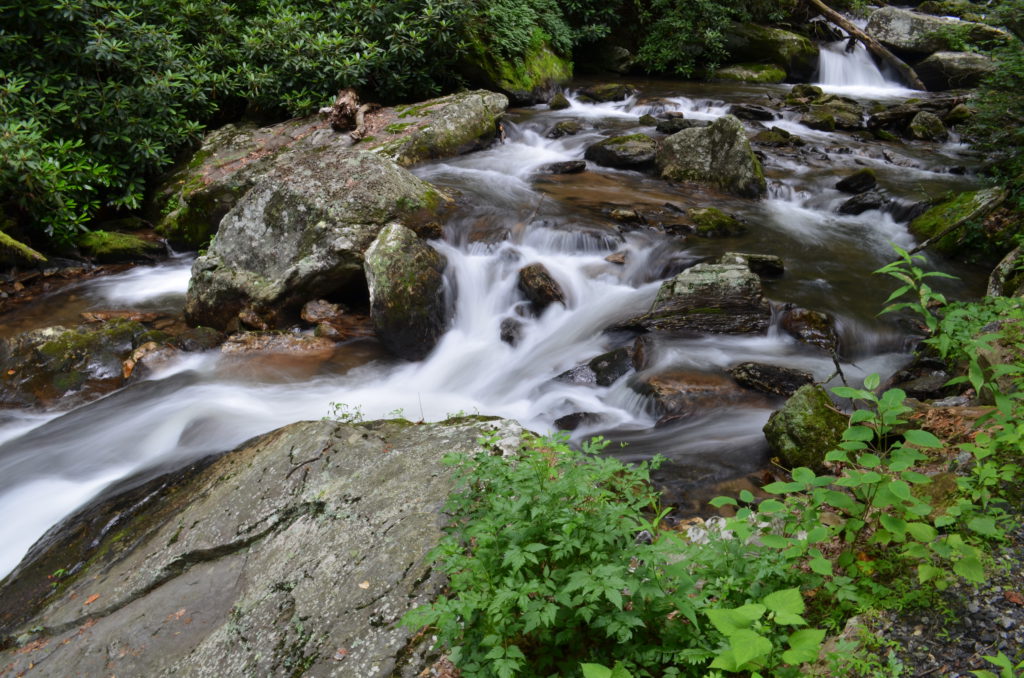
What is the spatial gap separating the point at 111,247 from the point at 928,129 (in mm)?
15220

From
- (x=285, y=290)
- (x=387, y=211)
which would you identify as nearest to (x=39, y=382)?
(x=285, y=290)

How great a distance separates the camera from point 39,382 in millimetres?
6352

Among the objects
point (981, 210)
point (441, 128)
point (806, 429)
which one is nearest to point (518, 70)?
point (441, 128)

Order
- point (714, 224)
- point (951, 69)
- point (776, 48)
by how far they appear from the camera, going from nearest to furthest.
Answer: point (714, 224), point (951, 69), point (776, 48)

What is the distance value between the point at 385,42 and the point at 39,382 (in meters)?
9.10

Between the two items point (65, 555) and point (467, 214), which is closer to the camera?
point (65, 555)

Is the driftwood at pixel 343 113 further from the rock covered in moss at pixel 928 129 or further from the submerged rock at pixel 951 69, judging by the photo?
the submerged rock at pixel 951 69

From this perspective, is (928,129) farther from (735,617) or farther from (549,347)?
(735,617)

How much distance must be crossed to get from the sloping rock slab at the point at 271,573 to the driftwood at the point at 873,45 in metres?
18.5

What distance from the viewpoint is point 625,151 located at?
11008 millimetres

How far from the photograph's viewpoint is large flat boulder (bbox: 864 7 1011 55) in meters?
16.8

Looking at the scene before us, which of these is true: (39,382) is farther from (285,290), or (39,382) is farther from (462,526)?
(462,526)

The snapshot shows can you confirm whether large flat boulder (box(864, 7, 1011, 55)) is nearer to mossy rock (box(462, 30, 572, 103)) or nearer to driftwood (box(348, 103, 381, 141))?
mossy rock (box(462, 30, 572, 103))

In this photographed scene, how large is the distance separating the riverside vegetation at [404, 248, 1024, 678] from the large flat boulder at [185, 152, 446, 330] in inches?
206
